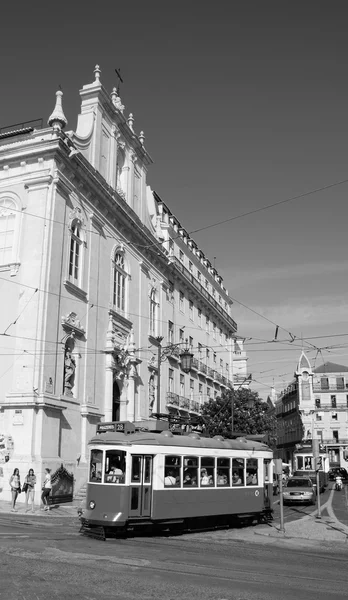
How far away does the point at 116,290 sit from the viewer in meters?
34.1

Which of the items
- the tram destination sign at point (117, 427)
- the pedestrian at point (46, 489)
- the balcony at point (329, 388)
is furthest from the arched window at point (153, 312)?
the balcony at point (329, 388)

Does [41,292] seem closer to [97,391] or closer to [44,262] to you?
[44,262]

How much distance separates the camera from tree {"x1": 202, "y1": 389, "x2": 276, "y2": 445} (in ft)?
138

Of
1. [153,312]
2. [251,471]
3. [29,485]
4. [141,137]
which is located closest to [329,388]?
[153,312]

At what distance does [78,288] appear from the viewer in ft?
94.4

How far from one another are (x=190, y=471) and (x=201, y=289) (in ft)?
114

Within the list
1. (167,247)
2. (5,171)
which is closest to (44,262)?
(5,171)

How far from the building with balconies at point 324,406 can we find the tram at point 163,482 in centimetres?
6992

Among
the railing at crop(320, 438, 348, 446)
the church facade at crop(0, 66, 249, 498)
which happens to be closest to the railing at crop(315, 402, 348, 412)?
the railing at crop(320, 438, 348, 446)

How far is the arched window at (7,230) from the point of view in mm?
27125

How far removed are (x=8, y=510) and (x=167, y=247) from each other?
26.7 metres

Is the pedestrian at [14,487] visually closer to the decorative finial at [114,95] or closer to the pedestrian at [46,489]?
the pedestrian at [46,489]

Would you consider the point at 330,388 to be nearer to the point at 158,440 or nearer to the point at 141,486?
the point at 158,440

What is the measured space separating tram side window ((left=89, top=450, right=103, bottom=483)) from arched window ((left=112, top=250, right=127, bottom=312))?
58.7 ft
